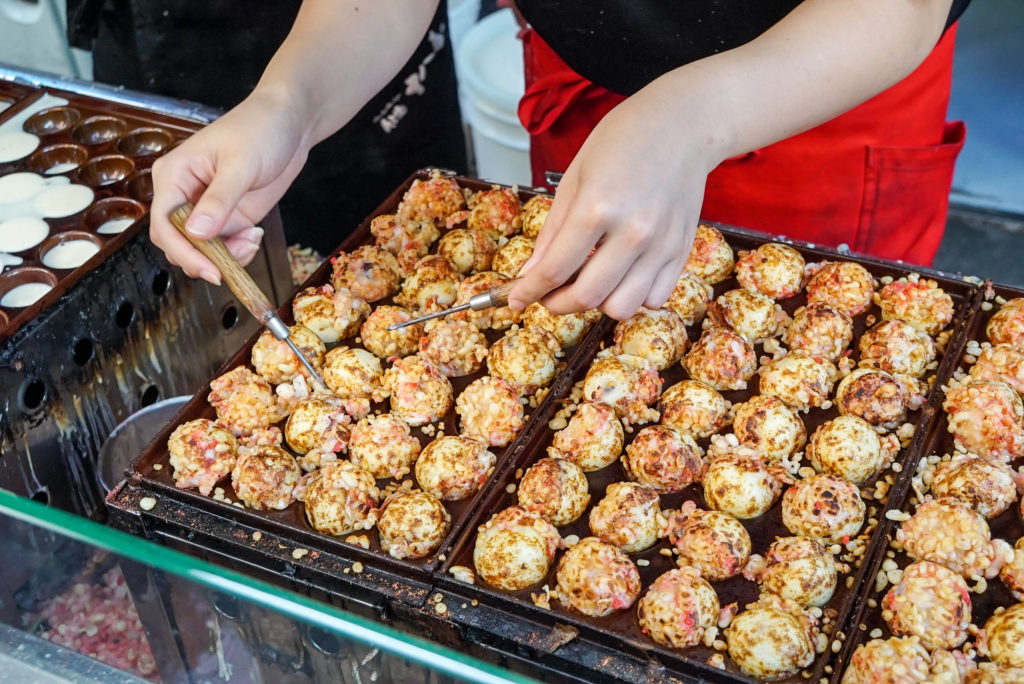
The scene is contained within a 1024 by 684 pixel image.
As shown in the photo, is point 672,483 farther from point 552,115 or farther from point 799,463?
point 552,115

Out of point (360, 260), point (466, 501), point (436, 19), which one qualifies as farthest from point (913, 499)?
point (436, 19)

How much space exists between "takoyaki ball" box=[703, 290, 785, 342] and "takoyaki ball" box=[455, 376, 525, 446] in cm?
54

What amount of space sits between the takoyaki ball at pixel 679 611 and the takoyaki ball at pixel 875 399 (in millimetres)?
538

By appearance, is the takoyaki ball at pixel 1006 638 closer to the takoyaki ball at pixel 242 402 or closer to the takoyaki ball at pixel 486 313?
the takoyaki ball at pixel 486 313

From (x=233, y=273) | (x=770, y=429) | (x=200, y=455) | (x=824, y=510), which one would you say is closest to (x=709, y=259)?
(x=770, y=429)

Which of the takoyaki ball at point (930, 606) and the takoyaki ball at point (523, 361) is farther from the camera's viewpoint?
the takoyaki ball at point (523, 361)

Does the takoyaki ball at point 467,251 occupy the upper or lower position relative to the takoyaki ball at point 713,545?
upper

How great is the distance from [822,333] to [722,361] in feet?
0.79

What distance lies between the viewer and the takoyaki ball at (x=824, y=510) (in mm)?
1704

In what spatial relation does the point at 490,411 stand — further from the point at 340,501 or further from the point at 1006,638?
the point at 1006,638

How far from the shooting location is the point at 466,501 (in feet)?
6.01

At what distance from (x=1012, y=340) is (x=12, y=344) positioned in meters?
2.13

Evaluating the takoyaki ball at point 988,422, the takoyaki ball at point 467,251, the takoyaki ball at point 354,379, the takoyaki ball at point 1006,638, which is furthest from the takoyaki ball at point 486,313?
the takoyaki ball at point 1006,638

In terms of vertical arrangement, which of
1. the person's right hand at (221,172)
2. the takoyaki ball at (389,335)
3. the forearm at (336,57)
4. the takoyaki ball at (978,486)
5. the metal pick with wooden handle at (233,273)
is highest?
the forearm at (336,57)
